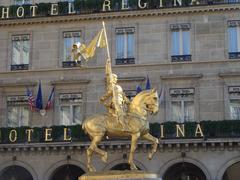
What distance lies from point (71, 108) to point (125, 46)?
523cm

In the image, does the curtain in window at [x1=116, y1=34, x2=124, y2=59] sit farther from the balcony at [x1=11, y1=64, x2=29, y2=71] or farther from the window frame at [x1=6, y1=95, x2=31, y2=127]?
the window frame at [x1=6, y1=95, x2=31, y2=127]

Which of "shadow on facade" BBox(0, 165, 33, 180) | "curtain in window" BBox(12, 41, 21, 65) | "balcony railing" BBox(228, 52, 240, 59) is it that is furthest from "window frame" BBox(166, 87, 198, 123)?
"shadow on facade" BBox(0, 165, 33, 180)

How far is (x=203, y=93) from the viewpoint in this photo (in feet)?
119

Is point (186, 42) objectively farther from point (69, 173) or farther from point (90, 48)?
point (90, 48)

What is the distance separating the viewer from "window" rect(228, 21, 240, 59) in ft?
121

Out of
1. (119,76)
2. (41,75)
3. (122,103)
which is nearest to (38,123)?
(41,75)

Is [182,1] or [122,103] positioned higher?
[182,1]

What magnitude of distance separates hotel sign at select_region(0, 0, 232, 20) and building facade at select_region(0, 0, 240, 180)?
6 cm

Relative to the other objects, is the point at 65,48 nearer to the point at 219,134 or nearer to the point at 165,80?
the point at 165,80

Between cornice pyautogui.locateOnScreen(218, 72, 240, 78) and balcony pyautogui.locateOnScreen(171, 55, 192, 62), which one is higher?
balcony pyautogui.locateOnScreen(171, 55, 192, 62)

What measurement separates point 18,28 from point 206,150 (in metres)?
14.9

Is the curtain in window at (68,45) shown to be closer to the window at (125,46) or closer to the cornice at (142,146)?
the window at (125,46)

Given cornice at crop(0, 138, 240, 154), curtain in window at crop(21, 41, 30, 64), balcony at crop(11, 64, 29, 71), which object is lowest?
cornice at crop(0, 138, 240, 154)

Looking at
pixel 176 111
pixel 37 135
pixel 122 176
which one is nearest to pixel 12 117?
pixel 37 135
